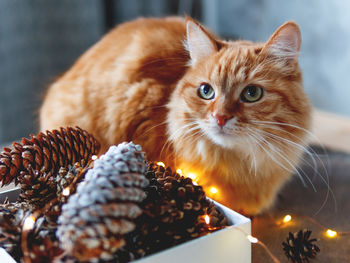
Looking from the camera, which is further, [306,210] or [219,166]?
[306,210]

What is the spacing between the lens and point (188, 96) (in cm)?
122

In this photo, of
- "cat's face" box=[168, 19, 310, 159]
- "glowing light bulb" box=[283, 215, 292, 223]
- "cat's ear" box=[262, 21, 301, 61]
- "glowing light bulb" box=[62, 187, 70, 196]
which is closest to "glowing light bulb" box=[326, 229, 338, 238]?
"glowing light bulb" box=[283, 215, 292, 223]

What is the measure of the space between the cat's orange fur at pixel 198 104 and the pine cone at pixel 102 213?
0.37 meters

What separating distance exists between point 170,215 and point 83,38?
1.69 metres

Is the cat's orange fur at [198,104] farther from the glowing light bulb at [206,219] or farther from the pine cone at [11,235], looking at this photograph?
the pine cone at [11,235]

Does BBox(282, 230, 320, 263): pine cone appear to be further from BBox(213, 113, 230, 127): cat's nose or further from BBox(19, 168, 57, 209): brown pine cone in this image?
BBox(19, 168, 57, 209): brown pine cone

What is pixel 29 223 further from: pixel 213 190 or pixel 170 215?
pixel 213 190

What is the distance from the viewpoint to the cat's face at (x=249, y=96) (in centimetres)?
110

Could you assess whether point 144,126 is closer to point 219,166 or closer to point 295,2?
point 219,166

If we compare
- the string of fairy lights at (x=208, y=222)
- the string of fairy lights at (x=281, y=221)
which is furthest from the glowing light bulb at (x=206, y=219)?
the string of fairy lights at (x=281, y=221)

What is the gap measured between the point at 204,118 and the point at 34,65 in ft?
4.63

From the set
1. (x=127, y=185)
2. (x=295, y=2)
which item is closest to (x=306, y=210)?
(x=127, y=185)

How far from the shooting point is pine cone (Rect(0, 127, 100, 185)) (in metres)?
1.01

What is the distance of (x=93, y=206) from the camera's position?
0.78 metres
